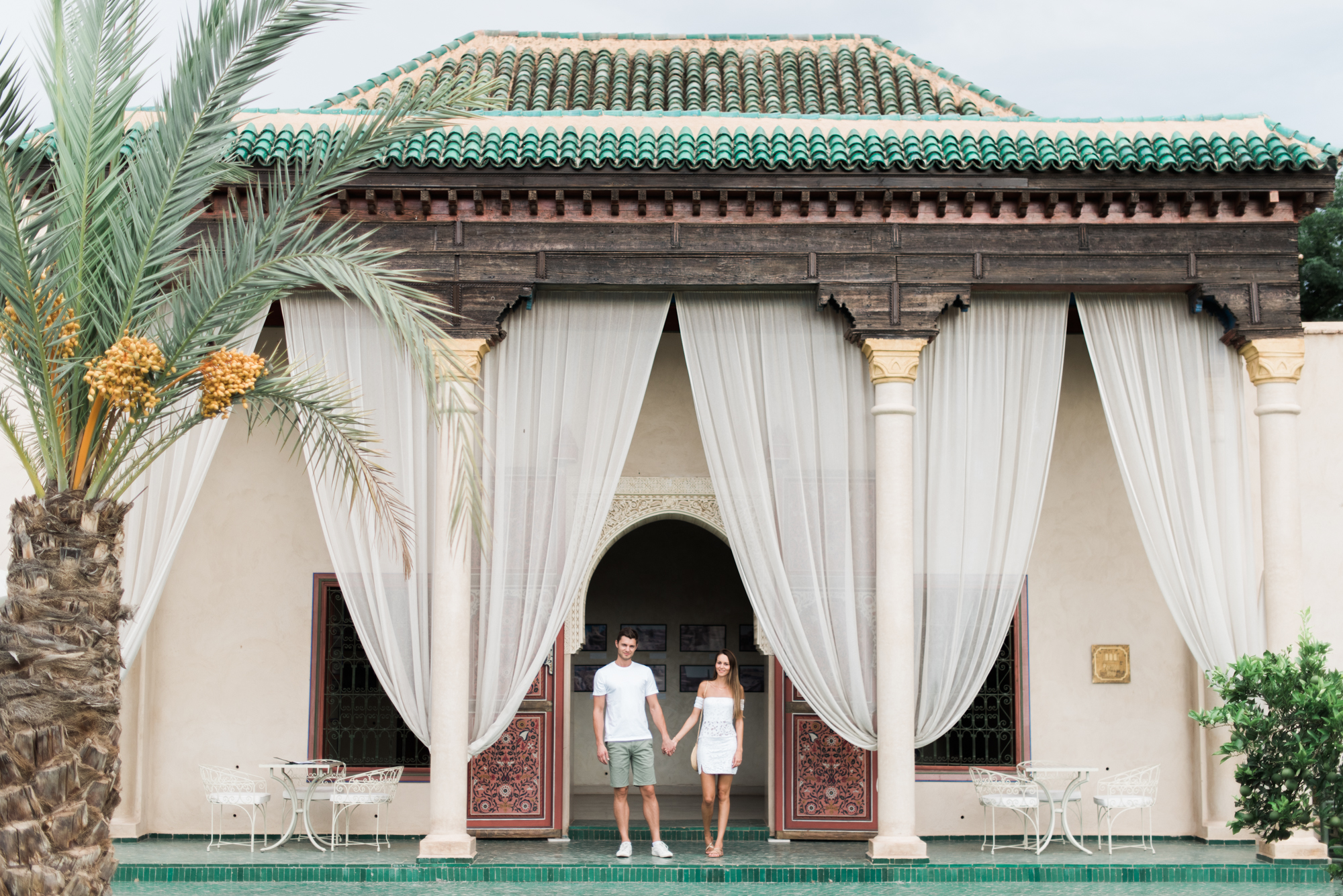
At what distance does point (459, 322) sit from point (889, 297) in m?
2.60

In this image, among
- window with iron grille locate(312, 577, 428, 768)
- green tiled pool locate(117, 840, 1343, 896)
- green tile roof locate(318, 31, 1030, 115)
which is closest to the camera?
green tiled pool locate(117, 840, 1343, 896)

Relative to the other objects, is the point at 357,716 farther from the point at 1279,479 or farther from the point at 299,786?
the point at 1279,479

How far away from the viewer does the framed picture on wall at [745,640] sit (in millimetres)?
11992

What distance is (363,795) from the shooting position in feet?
24.9

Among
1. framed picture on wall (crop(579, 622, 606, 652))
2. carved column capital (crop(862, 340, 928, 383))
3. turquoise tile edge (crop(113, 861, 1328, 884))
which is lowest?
turquoise tile edge (crop(113, 861, 1328, 884))

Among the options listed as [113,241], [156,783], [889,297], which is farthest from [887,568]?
[156,783]

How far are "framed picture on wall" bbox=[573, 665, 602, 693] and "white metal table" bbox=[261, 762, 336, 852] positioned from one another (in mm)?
3736

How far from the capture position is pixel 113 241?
486 centimetres

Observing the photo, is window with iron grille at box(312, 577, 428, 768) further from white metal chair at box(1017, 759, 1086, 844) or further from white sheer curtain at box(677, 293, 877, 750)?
white metal chair at box(1017, 759, 1086, 844)

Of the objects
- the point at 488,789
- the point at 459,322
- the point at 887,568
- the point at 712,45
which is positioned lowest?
the point at 488,789

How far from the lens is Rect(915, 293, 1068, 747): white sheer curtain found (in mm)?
7488

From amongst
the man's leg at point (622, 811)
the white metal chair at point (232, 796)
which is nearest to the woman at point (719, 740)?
the man's leg at point (622, 811)

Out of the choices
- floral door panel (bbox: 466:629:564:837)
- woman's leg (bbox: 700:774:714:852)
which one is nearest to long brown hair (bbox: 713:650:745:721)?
woman's leg (bbox: 700:774:714:852)

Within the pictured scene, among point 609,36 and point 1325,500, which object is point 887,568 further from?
point 609,36
